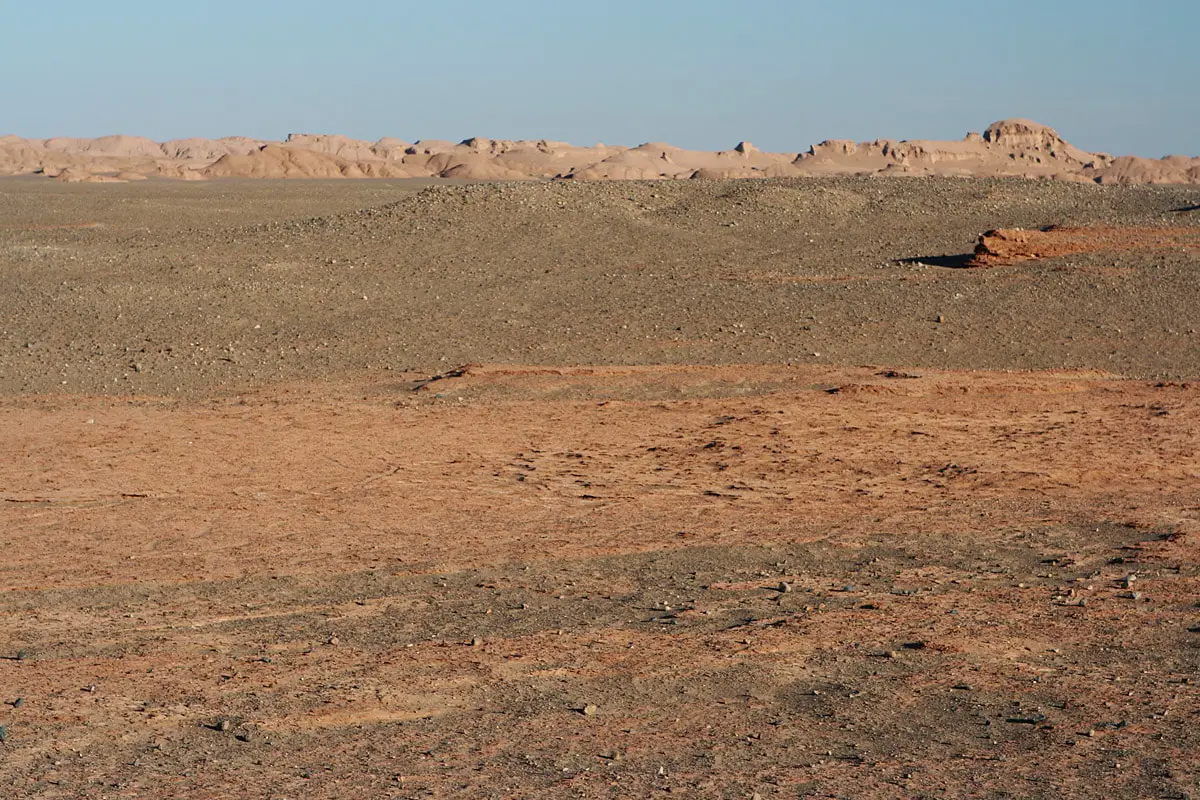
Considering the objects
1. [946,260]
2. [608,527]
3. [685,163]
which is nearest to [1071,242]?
[946,260]

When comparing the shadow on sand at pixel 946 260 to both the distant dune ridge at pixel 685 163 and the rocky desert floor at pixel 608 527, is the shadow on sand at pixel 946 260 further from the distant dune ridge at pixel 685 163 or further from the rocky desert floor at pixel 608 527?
the distant dune ridge at pixel 685 163

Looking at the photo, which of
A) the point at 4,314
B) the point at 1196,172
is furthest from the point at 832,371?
the point at 1196,172

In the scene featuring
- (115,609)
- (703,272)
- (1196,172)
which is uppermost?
(1196,172)

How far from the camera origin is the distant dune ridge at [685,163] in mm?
92312

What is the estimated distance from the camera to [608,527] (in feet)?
33.3

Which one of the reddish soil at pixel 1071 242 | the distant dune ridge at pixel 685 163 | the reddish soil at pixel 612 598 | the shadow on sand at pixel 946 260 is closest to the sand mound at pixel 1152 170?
the distant dune ridge at pixel 685 163

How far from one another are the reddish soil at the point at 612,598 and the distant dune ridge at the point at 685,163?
72.4m

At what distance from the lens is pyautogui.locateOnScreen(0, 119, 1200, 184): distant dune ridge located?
9231 cm

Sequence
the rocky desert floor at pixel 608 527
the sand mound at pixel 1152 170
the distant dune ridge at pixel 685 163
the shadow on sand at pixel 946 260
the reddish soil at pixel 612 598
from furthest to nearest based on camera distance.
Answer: the sand mound at pixel 1152 170 → the distant dune ridge at pixel 685 163 → the shadow on sand at pixel 946 260 → the rocky desert floor at pixel 608 527 → the reddish soil at pixel 612 598

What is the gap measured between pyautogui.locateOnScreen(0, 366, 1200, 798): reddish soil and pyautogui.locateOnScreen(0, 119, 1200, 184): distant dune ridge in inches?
2849

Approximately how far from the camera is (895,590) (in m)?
8.48

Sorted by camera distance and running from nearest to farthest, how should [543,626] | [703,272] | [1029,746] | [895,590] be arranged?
[1029,746] < [543,626] < [895,590] < [703,272]

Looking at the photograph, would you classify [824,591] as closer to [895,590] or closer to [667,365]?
[895,590]

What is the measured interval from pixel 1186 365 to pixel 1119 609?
9.58m
